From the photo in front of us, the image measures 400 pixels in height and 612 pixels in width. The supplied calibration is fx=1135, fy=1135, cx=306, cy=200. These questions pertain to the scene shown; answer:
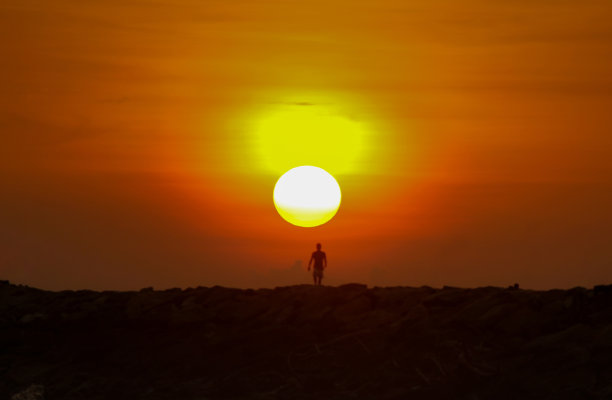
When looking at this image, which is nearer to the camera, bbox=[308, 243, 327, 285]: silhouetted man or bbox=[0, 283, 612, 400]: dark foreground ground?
bbox=[0, 283, 612, 400]: dark foreground ground

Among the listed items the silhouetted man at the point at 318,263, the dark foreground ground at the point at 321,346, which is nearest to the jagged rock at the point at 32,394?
the dark foreground ground at the point at 321,346

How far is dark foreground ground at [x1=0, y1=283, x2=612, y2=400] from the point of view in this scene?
33062mm

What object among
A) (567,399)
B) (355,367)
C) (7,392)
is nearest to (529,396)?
(567,399)

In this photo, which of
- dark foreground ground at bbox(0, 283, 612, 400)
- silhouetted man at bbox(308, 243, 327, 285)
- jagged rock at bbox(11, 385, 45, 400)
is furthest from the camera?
silhouetted man at bbox(308, 243, 327, 285)

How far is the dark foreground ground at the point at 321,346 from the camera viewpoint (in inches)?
1302

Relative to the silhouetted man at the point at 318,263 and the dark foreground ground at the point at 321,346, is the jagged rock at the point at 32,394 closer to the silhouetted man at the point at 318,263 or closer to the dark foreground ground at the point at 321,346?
the dark foreground ground at the point at 321,346

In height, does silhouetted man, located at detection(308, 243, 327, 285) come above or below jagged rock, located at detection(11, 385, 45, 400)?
above

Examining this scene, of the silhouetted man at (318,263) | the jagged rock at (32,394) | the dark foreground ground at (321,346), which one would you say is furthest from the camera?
the silhouetted man at (318,263)

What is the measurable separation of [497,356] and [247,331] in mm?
9154

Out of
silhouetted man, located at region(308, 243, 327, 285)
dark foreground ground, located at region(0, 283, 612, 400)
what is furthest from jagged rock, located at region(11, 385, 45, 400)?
silhouetted man, located at region(308, 243, 327, 285)

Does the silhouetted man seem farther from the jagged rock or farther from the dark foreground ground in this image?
Answer: the jagged rock

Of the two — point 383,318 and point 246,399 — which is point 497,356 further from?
point 246,399

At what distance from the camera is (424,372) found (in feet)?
111

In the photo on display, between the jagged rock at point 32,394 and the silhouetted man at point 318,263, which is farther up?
the silhouetted man at point 318,263
